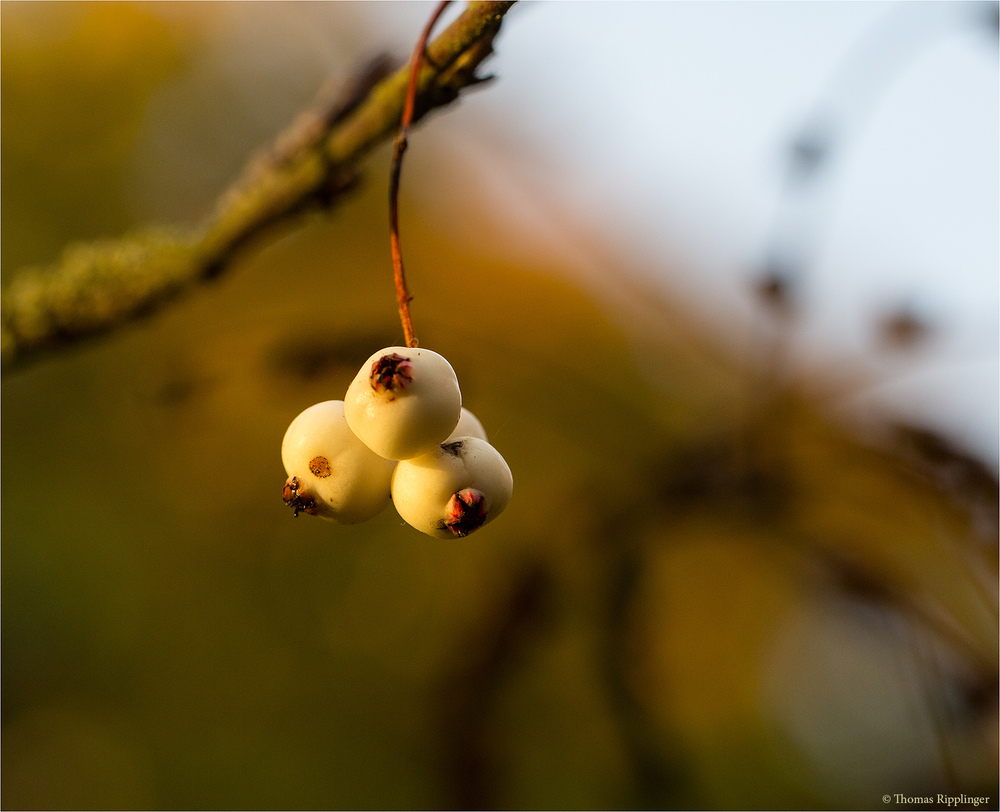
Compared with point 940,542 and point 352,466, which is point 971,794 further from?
point 352,466

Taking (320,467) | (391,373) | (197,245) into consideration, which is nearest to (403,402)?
(391,373)

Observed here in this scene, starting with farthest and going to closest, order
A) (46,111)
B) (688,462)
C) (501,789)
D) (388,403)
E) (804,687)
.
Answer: (46,111)
(804,687)
(501,789)
(688,462)
(388,403)

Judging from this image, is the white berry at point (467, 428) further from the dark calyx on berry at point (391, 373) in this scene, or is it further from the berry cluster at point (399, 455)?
the dark calyx on berry at point (391, 373)

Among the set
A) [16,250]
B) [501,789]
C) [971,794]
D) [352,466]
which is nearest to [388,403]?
[352,466]

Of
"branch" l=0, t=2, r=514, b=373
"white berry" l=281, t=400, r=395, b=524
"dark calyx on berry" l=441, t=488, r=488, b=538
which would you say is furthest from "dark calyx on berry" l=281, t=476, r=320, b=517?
"branch" l=0, t=2, r=514, b=373

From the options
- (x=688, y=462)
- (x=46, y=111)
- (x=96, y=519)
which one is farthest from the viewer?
(x=46, y=111)

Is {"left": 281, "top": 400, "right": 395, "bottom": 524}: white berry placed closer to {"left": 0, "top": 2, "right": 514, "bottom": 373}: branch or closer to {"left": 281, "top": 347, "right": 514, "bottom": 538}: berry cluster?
{"left": 281, "top": 347, "right": 514, "bottom": 538}: berry cluster

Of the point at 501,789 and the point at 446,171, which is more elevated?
the point at 446,171
